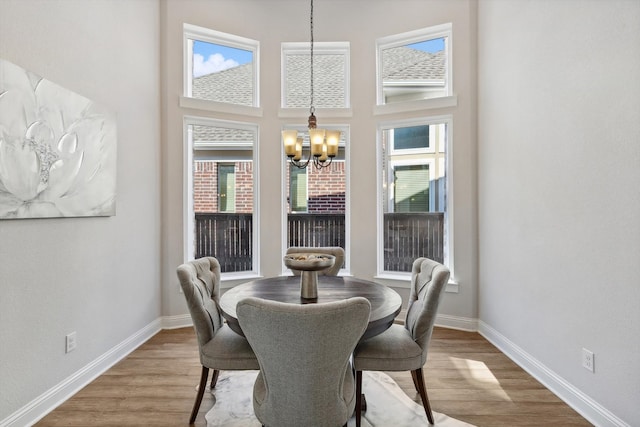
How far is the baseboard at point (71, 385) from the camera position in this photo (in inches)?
80.6

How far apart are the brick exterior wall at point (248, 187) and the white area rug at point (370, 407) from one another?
2.06m

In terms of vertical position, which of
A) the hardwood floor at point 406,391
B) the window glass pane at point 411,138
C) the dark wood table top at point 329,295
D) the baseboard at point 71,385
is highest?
the window glass pane at point 411,138

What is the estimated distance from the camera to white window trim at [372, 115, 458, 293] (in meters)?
3.76

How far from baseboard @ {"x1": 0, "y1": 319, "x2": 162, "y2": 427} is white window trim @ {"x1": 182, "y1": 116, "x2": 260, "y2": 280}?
3.33ft

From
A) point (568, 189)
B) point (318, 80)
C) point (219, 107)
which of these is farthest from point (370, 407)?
point (318, 80)

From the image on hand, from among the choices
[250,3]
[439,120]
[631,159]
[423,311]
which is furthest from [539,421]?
[250,3]

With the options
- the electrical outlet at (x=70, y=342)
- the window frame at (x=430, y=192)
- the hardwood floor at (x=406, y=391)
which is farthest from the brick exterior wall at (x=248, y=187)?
the electrical outlet at (x=70, y=342)

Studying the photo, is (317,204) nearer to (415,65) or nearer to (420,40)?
(415,65)

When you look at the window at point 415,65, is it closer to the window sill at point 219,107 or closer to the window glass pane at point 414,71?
the window glass pane at point 414,71

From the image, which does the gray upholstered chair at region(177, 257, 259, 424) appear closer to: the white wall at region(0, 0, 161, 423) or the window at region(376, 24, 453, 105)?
the white wall at region(0, 0, 161, 423)

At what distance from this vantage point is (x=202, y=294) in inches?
87.2

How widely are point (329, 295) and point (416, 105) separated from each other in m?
2.63

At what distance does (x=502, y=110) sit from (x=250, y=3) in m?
3.08

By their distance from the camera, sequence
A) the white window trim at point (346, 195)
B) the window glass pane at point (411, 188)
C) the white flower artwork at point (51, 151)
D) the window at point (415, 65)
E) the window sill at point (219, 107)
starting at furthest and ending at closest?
the white window trim at point (346, 195) < the window glass pane at point (411, 188) < the window at point (415, 65) < the window sill at point (219, 107) < the white flower artwork at point (51, 151)
